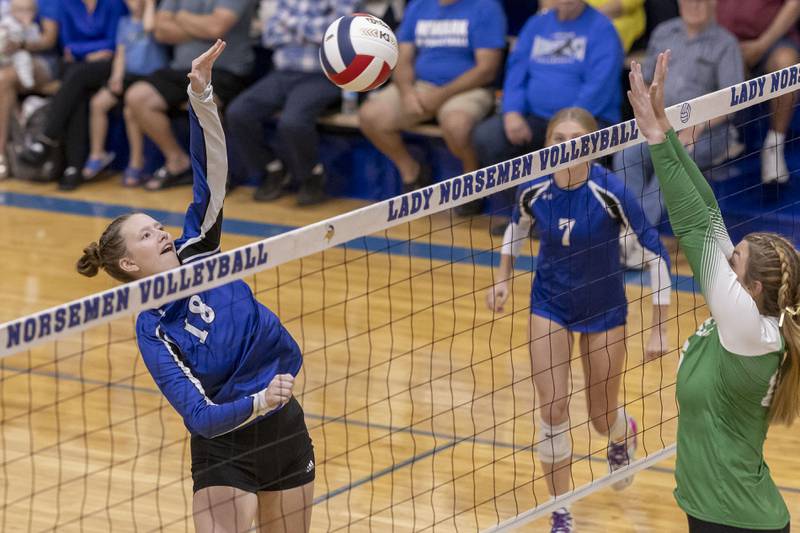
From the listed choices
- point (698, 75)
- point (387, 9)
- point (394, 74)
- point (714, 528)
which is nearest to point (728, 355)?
point (714, 528)

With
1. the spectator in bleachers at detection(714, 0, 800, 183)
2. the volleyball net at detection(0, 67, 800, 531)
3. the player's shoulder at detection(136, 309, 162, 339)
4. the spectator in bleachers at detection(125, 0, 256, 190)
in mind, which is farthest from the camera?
the spectator in bleachers at detection(125, 0, 256, 190)

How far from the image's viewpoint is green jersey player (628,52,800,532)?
374 cm

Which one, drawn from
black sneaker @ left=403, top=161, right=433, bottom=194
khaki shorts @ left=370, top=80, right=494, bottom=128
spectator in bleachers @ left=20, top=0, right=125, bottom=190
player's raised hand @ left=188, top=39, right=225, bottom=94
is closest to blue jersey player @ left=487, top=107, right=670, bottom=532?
player's raised hand @ left=188, top=39, right=225, bottom=94

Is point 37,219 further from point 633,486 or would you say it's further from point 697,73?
point 633,486

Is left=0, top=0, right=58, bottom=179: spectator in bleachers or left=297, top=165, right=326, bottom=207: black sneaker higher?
left=0, top=0, right=58, bottom=179: spectator in bleachers

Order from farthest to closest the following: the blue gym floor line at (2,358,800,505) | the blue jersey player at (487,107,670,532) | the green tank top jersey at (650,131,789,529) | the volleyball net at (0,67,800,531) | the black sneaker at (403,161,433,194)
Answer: the black sneaker at (403,161,433,194), the blue gym floor line at (2,358,800,505), the blue jersey player at (487,107,670,532), the volleyball net at (0,67,800,531), the green tank top jersey at (650,131,789,529)

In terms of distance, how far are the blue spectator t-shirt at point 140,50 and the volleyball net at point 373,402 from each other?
3.43m

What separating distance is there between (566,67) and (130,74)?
4.15 m

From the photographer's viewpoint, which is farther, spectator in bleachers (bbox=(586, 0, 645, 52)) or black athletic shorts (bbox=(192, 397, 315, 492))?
spectator in bleachers (bbox=(586, 0, 645, 52))

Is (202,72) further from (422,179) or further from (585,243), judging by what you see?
(422,179)

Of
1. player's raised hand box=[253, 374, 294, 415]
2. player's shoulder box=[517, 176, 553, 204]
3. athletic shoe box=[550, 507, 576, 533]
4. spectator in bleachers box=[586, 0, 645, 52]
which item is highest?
spectator in bleachers box=[586, 0, 645, 52]

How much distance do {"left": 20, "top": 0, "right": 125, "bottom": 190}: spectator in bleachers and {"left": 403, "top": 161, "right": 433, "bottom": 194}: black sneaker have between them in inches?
124

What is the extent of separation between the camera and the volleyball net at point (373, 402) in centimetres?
457

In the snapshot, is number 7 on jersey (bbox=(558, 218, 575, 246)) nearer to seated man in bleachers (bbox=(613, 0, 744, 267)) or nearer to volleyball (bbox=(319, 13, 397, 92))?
volleyball (bbox=(319, 13, 397, 92))
